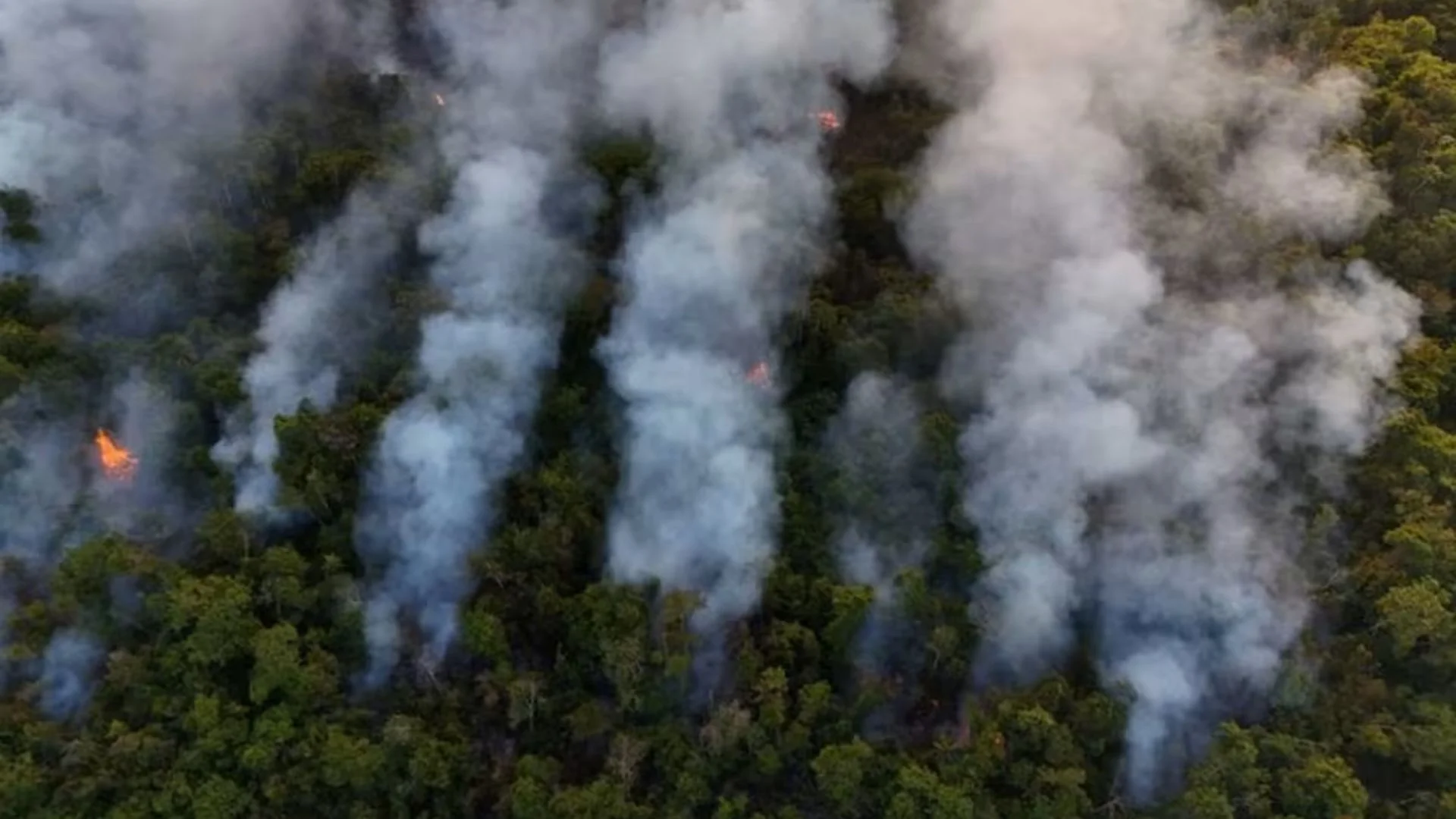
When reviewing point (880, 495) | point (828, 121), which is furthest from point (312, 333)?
point (828, 121)

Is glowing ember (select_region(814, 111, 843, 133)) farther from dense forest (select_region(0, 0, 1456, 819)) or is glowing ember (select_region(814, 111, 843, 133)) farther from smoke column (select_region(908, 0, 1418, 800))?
smoke column (select_region(908, 0, 1418, 800))

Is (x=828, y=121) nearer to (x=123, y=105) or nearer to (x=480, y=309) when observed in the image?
(x=480, y=309)

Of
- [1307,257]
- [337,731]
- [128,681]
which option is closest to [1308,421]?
[1307,257]

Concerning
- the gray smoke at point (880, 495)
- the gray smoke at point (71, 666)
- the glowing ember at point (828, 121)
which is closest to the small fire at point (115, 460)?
the gray smoke at point (71, 666)

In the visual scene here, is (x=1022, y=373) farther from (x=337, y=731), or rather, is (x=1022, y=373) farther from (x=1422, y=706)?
(x=337, y=731)

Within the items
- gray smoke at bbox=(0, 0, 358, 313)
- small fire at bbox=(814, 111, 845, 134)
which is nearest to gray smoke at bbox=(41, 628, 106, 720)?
gray smoke at bbox=(0, 0, 358, 313)

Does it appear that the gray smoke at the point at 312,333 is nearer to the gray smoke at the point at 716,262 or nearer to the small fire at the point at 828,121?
the gray smoke at the point at 716,262
